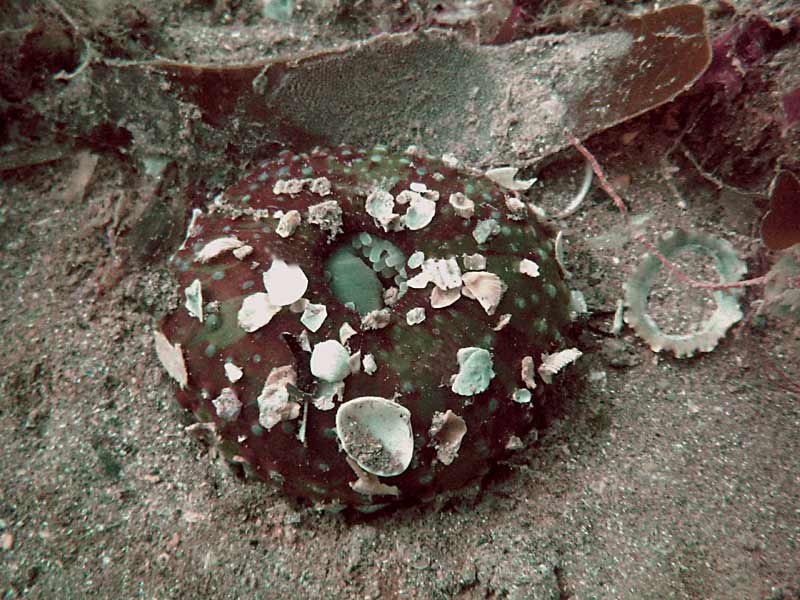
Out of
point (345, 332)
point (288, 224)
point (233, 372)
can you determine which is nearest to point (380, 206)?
point (288, 224)

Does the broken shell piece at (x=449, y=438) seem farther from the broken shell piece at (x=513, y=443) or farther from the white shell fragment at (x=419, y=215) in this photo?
the white shell fragment at (x=419, y=215)

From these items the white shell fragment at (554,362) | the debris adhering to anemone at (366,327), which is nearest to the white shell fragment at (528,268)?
the debris adhering to anemone at (366,327)

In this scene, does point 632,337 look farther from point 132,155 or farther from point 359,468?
point 132,155

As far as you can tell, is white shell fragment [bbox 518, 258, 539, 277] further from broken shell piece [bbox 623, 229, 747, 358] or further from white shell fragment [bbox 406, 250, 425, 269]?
broken shell piece [bbox 623, 229, 747, 358]

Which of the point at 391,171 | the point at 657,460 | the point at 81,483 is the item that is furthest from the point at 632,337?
the point at 81,483

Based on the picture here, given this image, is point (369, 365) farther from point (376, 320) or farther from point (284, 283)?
point (284, 283)
